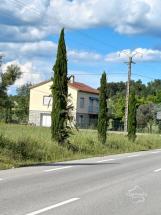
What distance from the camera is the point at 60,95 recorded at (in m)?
29.4

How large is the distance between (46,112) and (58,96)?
201 feet

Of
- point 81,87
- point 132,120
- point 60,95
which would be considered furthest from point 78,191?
point 81,87

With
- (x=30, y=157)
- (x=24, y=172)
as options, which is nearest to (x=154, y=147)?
(x=30, y=157)

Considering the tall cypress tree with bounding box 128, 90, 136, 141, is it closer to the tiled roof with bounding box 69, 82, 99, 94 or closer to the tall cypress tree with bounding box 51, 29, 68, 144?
the tall cypress tree with bounding box 51, 29, 68, 144

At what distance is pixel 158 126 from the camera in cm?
9056

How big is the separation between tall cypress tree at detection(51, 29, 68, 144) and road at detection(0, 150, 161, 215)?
9.60 metres

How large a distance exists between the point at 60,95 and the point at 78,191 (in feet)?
54.6

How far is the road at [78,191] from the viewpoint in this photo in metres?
10.3

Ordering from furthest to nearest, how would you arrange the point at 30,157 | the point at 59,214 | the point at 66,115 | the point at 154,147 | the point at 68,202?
the point at 154,147
the point at 66,115
the point at 30,157
the point at 68,202
the point at 59,214

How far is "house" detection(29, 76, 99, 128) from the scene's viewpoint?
89.9 meters

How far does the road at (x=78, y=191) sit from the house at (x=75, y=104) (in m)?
70.7

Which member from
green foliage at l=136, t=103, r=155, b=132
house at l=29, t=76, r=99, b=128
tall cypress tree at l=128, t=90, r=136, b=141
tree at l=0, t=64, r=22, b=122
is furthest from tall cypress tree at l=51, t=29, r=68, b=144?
green foliage at l=136, t=103, r=155, b=132

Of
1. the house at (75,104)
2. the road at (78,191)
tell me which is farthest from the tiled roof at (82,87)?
the road at (78,191)

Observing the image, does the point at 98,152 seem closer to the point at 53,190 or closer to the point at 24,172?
the point at 24,172
